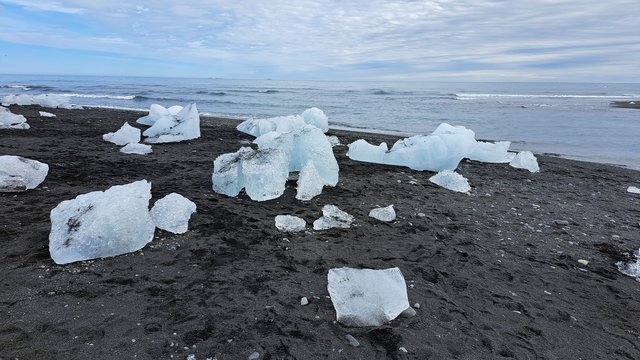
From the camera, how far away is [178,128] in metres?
7.38

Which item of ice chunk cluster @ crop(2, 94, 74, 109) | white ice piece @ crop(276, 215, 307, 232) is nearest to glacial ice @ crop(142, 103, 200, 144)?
white ice piece @ crop(276, 215, 307, 232)

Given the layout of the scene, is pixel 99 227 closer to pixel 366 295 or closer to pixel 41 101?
pixel 366 295

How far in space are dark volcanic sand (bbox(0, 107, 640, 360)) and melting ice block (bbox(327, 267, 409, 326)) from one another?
0.20 ft

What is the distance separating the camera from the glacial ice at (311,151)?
476 cm

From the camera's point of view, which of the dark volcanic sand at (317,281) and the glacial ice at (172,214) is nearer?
the dark volcanic sand at (317,281)

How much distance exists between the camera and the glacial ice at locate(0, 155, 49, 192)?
364cm

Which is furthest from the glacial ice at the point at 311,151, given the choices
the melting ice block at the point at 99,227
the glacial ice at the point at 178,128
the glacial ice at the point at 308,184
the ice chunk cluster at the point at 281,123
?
the glacial ice at the point at 178,128

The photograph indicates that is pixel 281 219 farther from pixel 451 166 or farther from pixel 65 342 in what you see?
pixel 451 166

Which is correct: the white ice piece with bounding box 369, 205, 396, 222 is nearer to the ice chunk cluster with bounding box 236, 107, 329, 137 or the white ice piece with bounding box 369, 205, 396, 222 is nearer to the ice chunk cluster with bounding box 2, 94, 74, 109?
the ice chunk cluster with bounding box 236, 107, 329, 137

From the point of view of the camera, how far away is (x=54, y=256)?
253 centimetres

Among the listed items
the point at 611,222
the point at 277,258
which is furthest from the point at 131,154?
Result: the point at 611,222

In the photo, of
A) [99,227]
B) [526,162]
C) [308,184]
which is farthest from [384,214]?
[526,162]

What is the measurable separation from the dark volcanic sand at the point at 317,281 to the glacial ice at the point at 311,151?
27 cm

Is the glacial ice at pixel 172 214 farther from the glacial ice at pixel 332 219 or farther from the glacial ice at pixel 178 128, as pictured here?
the glacial ice at pixel 178 128
